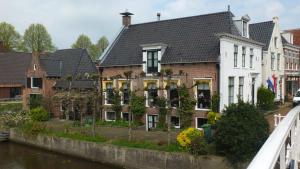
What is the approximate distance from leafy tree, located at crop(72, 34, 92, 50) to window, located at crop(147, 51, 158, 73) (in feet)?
140

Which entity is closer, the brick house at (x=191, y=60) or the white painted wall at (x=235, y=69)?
the white painted wall at (x=235, y=69)

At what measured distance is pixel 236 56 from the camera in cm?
2300

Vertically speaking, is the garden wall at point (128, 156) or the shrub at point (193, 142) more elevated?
the shrub at point (193, 142)

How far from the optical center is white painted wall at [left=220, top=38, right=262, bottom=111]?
21141 mm

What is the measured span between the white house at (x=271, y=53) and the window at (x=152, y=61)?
11327mm

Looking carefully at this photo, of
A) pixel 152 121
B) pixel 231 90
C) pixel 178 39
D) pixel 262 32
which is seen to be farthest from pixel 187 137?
pixel 262 32

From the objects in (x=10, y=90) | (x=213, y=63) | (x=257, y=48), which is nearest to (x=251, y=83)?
(x=257, y=48)

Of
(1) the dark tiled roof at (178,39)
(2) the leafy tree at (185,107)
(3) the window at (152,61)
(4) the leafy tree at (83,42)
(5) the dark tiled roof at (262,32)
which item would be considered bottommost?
(2) the leafy tree at (185,107)

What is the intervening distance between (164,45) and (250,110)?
10.6 meters

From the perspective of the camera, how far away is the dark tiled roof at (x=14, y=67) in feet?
140

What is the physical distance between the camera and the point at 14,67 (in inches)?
1742

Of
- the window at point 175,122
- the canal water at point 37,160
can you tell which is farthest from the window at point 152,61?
the canal water at point 37,160

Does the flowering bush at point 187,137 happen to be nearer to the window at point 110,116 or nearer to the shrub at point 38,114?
the window at point 110,116

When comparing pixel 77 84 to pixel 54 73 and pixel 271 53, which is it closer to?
pixel 54 73
